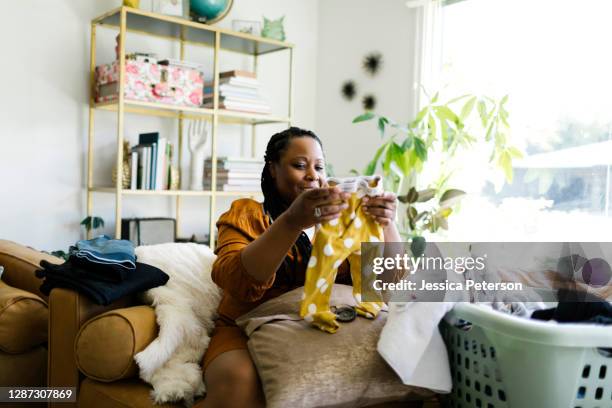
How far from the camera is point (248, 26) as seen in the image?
3.43 m

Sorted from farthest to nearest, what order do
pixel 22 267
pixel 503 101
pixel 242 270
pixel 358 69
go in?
1. pixel 358 69
2. pixel 503 101
3. pixel 22 267
4. pixel 242 270

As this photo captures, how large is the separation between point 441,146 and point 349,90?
873mm

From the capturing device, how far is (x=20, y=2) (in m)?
2.85

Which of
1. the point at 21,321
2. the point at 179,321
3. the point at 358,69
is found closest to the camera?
the point at 179,321

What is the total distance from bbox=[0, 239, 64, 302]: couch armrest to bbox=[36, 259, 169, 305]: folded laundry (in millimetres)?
412

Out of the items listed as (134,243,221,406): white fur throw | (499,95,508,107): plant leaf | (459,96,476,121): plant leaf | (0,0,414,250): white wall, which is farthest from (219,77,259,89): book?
(134,243,221,406): white fur throw

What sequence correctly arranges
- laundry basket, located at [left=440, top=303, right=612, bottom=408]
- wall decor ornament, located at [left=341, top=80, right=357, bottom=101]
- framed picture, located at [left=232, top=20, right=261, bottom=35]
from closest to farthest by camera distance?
1. laundry basket, located at [left=440, top=303, right=612, bottom=408]
2. framed picture, located at [left=232, top=20, right=261, bottom=35]
3. wall decor ornament, located at [left=341, top=80, right=357, bottom=101]

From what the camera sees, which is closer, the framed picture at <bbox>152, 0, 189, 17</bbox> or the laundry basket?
the laundry basket

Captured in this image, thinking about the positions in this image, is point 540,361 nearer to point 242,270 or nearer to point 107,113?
point 242,270

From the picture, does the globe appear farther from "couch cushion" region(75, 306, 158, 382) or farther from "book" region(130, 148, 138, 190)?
"couch cushion" region(75, 306, 158, 382)

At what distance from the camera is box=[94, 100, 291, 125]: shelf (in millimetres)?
2945

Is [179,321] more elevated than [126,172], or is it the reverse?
[126,172]

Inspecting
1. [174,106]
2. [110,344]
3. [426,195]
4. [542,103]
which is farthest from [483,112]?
[110,344]

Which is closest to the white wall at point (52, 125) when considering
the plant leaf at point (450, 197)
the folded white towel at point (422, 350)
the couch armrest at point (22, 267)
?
the couch armrest at point (22, 267)
